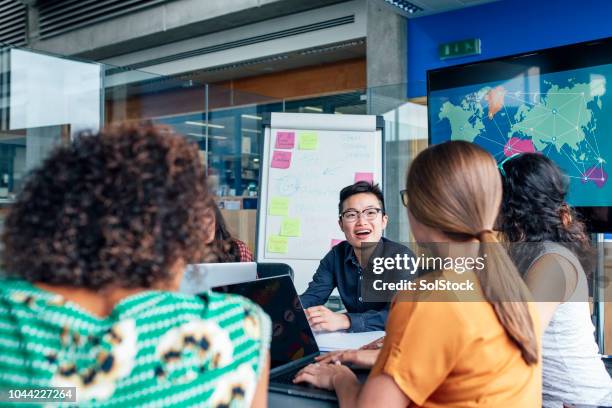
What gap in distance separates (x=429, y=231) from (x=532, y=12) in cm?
391

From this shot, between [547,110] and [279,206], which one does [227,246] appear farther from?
[547,110]

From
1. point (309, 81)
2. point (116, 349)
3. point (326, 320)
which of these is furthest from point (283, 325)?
point (309, 81)

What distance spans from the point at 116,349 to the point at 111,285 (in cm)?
10

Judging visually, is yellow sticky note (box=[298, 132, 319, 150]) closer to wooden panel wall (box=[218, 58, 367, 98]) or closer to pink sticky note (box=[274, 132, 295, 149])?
pink sticky note (box=[274, 132, 295, 149])

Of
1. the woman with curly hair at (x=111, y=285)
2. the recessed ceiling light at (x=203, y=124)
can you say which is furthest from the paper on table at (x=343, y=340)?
the recessed ceiling light at (x=203, y=124)

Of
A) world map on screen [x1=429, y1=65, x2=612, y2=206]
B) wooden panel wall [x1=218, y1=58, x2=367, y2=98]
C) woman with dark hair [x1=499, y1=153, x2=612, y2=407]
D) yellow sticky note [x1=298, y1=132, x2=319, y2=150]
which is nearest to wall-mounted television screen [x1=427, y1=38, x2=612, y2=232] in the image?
world map on screen [x1=429, y1=65, x2=612, y2=206]

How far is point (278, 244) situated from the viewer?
12.9 ft

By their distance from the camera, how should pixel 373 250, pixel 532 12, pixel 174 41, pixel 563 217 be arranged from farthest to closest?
pixel 174 41 → pixel 532 12 → pixel 373 250 → pixel 563 217

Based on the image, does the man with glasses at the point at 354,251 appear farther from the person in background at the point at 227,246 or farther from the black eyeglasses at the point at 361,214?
the person in background at the point at 227,246

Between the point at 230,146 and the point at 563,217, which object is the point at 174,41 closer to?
the point at 230,146

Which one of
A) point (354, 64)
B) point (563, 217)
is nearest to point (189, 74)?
point (354, 64)

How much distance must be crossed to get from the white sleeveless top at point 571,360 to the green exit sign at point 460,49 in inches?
134

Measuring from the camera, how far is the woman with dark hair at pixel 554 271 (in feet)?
5.38

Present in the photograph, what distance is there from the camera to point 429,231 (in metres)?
1.22
